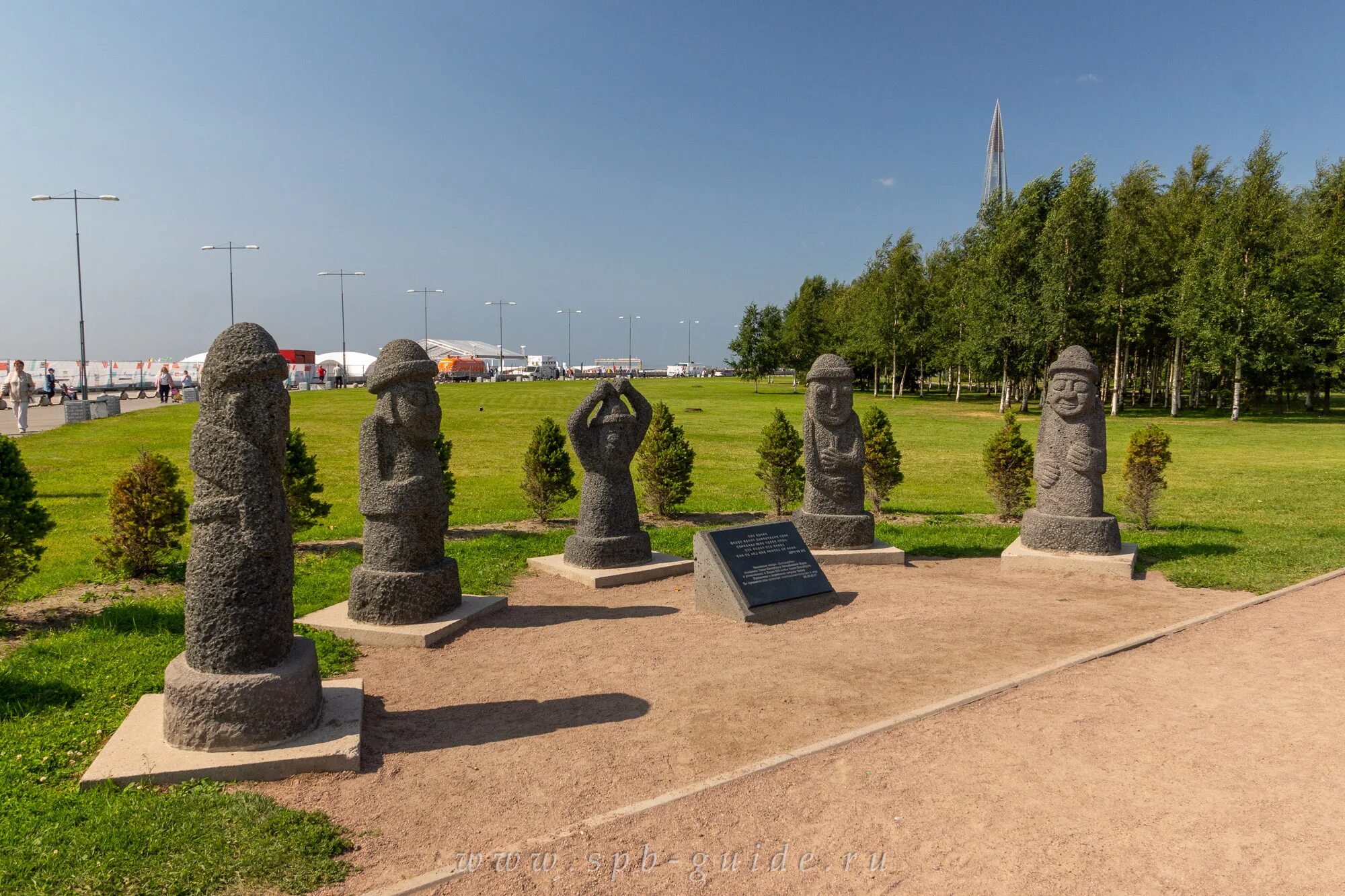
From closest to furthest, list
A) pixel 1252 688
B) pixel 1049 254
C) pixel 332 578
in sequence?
pixel 1252 688 → pixel 332 578 → pixel 1049 254

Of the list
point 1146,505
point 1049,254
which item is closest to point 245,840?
point 1146,505

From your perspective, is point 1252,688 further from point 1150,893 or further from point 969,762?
point 1150,893

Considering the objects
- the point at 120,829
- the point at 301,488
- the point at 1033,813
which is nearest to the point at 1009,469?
the point at 1033,813

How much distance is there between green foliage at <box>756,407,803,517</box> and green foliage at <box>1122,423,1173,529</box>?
216 inches

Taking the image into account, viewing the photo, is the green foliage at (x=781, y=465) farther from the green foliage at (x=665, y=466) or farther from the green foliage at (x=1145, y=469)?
the green foliage at (x=1145, y=469)

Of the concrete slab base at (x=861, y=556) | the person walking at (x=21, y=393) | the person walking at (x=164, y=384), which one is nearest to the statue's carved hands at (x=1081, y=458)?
the concrete slab base at (x=861, y=556)

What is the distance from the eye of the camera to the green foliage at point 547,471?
13.8m

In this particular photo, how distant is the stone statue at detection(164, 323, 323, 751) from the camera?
5012 mm

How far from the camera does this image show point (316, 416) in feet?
123

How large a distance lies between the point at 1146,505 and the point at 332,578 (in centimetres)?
1294

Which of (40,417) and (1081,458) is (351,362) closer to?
(40,417)

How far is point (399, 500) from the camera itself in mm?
8016

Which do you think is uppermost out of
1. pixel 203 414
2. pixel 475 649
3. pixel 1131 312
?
pixel 1131 312

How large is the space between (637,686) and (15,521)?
21.2 ft
